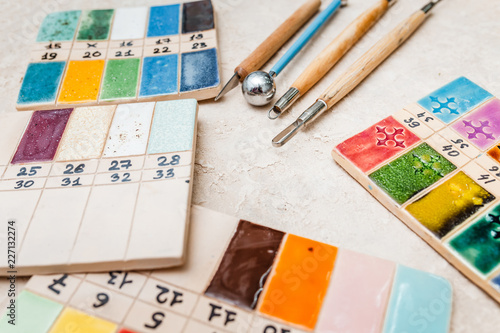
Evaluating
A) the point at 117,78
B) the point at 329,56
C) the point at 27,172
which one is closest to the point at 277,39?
the point at 329,56

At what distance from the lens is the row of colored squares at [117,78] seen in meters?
0.77

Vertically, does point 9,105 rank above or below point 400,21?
below

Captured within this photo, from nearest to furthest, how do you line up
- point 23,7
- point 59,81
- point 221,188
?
point 221,188 < point 59,81 < point 23,7

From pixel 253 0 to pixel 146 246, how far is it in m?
0.70

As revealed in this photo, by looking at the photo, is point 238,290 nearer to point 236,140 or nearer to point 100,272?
point 100,272

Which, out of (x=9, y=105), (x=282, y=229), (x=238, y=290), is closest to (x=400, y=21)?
(x=282, y=229)

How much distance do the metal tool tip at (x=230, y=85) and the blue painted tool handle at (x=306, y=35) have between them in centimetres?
7

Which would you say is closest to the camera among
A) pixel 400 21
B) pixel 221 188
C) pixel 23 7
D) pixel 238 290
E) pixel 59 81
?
pixel 238 290

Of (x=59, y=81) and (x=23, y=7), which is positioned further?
(x=23, y=7)

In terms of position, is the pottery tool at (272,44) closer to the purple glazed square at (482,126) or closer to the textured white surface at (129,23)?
the textured white surface at (129,23)

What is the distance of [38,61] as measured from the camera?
2.76 ft

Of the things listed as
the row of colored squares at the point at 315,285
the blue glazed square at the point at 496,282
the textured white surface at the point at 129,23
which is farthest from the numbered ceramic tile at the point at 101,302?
the textured white surface at the point at 129,23

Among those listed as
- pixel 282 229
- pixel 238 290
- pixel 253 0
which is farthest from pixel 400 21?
pixel 238 290

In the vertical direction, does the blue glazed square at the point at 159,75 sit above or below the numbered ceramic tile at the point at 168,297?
above
